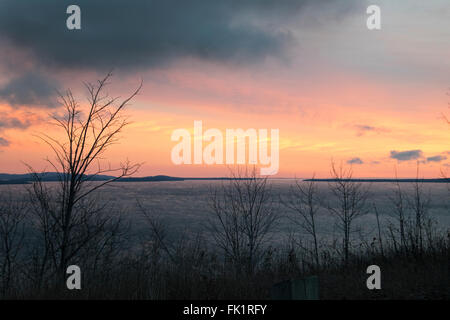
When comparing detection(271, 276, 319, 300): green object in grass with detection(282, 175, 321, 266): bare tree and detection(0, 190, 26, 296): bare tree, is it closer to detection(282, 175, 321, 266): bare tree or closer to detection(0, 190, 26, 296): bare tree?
detection(0, 190, 26, 296): bare tree

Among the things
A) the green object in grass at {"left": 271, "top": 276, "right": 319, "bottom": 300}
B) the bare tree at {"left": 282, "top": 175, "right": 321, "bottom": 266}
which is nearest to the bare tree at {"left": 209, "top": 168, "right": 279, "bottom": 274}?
the bare tree at {"left": 282, "top": 175, "right": 321, "bottom": 266}

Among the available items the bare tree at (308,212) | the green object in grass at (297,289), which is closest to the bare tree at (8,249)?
the green object in grass at (297,289)

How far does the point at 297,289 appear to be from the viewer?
3004mm

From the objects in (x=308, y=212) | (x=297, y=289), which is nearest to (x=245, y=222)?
(x=297, y=289)

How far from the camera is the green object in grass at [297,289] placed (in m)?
2.99

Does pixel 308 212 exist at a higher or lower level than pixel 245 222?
lower

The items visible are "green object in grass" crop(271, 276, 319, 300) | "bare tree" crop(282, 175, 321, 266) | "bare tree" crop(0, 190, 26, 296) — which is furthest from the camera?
"bare tree" crop(282, 175, 321, 266)

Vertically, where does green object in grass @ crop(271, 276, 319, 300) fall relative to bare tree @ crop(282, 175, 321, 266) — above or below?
above

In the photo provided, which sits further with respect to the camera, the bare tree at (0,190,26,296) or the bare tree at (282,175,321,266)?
the bare tree at (282,175,321,266)

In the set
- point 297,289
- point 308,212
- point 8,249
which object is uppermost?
point 297,289

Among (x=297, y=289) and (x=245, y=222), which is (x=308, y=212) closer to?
(x=245, y=222)

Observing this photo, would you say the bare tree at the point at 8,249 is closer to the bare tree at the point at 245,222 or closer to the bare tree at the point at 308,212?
the bare tree at the point at 245,222

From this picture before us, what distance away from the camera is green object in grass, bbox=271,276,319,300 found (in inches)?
118
